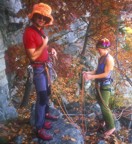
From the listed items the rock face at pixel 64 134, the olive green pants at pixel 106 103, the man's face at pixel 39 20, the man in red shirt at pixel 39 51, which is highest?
the man's face at pixel 39 20

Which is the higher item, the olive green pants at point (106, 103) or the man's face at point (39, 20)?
the man's face at point (39, 20)

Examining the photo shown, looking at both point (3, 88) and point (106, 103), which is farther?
point (3, 88)

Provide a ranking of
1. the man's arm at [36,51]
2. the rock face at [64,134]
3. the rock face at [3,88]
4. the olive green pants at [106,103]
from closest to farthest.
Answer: the man's arm at [36,51], the rock face at [64,134], the olive green pants at [106,103], the rock face at [3,88]

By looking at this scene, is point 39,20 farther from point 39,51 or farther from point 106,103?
point 106,103

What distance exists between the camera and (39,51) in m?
4.67

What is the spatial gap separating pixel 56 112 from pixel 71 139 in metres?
1.13

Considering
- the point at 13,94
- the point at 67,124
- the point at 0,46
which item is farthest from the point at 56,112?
the point at 13,94

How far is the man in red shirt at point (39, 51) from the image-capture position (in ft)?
15.3

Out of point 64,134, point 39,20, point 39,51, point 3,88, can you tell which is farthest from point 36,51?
point 3,88

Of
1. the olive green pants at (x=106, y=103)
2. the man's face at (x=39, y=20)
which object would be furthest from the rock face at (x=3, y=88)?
the man's face at (x=39, y=20)

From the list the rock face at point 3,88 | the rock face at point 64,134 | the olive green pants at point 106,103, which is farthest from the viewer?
the rock face at point 3,88

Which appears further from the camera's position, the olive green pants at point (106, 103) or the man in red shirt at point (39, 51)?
the olive green pants at point (106, 103)

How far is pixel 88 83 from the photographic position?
1121cm

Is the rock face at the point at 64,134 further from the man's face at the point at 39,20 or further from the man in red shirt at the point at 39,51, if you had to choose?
the man's face at the point at 39,20
